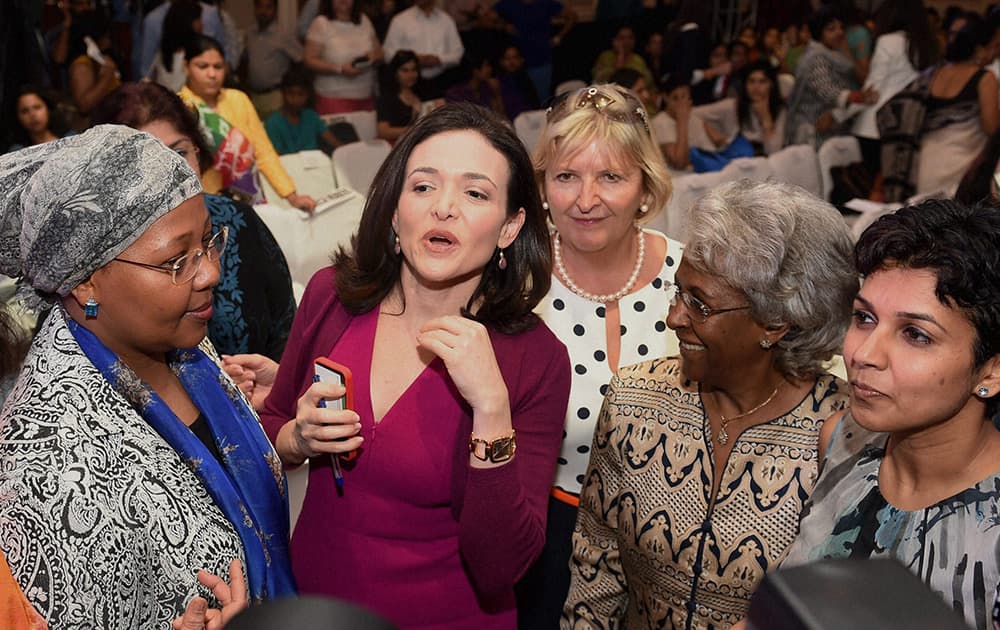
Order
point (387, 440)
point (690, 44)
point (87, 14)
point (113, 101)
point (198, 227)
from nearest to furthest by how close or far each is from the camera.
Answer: point (198, 227), point (387, 440), point (113, 101), point (87, 14), point (690, 44)

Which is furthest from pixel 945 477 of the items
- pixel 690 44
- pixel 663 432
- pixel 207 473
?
pixel 690 44

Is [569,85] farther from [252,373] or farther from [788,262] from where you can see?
[788,262]

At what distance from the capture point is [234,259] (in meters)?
2.60

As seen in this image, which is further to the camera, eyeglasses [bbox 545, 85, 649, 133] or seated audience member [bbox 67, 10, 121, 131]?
seated audience member [bbox 67, 10, 121, 131]

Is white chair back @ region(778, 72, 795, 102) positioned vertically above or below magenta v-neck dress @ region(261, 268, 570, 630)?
below

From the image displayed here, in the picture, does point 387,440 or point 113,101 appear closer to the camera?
point 387,440

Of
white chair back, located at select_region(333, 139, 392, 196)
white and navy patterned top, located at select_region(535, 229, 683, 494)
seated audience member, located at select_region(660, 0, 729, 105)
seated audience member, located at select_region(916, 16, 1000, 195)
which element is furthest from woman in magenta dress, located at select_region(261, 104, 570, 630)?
seated audience member, located at select_region(660, 0, 729, 105)

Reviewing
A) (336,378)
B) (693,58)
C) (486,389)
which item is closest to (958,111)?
(693,58)

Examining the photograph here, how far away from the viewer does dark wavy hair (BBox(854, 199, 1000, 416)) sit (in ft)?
4.74

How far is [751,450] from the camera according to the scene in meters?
1.95

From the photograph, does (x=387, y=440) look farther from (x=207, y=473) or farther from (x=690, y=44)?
(x=690, y=44)

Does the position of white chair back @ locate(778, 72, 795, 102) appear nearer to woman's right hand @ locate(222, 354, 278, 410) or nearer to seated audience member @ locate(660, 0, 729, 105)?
seated audience member @ locate(660, 0, 729, 105)

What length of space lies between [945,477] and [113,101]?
7.33ft

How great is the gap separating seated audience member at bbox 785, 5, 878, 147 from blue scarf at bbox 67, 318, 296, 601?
6681 mm
